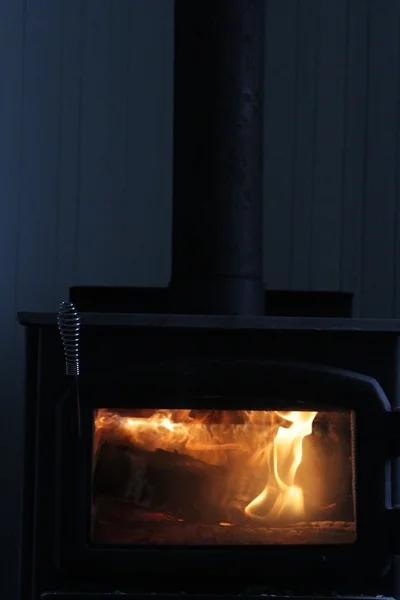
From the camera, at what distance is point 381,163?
6.08ft

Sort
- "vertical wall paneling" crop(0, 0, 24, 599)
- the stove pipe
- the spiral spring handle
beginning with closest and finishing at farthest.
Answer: the spiral spring handle
the stove pipe
"vertical wall paneling" crop(0, 0, 24, 599)

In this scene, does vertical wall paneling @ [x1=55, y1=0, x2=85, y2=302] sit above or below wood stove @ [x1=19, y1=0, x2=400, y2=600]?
above

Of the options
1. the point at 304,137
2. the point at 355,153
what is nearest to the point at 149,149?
the point at 304,137

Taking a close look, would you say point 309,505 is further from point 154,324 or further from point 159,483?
point 154,324

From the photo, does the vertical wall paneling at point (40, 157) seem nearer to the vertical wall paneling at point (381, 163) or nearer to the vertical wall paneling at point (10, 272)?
the vertical wall paneling at point (10, 272)

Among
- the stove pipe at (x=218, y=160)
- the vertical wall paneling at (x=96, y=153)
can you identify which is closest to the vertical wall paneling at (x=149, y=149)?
the vertical wall paneling at (x=96, y=153)

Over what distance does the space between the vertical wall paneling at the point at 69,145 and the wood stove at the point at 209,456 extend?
1.89ft

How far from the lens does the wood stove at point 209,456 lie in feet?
3.96

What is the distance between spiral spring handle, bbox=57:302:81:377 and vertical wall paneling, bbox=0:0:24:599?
2.02 feet

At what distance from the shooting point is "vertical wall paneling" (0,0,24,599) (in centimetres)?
175

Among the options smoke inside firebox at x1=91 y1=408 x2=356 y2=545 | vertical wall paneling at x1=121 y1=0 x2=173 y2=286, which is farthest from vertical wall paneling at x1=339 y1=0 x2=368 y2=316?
smoke inside firebox at x1=91 y1=408 x2=356 y2=545

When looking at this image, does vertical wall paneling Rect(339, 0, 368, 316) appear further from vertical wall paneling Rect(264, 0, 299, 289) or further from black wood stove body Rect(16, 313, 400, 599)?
black wood stove body Rect(16, 313, 400, 599)

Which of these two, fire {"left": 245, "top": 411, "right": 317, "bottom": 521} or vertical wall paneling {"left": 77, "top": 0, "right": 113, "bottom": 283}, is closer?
fire {"left": 245, "top": 411, "right": 317, "bottom": 521}

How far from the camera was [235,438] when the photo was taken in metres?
1.25
